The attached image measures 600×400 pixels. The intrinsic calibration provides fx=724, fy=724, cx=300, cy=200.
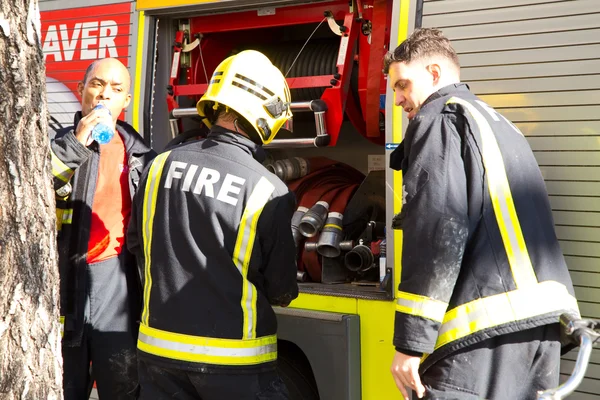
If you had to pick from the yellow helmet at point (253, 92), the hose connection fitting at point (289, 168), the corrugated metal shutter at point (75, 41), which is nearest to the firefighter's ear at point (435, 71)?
the yellow helmet at point (253, 92)

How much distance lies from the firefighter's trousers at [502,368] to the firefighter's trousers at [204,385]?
1.85 feet

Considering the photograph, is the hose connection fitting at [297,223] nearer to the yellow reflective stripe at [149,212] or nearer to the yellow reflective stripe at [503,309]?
the yellow reflective stripe at [149,212]

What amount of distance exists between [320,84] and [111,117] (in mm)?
1138

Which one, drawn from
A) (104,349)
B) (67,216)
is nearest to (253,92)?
(67,216)

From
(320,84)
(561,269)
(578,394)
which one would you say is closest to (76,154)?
(320,84)

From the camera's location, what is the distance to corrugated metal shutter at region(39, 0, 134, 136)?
160 inches

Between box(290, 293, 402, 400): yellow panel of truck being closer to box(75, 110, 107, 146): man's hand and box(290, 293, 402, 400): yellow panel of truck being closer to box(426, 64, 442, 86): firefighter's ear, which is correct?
box(426, 64, 442, 86): firefighter's ear

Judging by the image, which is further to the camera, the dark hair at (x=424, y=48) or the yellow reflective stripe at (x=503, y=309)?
the dark hair at (x=424, y=48)

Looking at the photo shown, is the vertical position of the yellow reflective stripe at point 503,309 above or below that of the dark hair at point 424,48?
below

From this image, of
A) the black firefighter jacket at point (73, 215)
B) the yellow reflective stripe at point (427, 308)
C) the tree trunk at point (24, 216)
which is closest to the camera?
the tree trunk at point (24, 216)

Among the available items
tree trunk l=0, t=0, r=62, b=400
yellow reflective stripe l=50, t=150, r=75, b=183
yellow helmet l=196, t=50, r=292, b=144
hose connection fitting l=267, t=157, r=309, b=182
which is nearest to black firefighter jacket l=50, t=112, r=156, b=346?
yellow reflective stripe l=50, t=150, r=75, b=183

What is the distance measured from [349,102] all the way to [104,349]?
1.88m

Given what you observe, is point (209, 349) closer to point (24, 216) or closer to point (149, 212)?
point (149, 212)

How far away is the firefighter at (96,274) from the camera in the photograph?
9.77 feet
